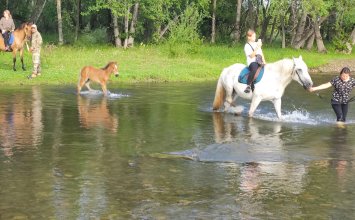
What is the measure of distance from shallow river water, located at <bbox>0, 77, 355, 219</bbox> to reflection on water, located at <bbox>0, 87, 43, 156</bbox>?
31 millimetres

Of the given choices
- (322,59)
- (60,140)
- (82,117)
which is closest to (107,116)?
(82,117)

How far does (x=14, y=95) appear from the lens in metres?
18.7

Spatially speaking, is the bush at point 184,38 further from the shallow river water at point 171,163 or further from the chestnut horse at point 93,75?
the shallow river water at point 171,163

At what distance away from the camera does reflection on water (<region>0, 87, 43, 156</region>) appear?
10883mm

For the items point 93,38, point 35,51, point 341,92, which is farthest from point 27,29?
point 93,38

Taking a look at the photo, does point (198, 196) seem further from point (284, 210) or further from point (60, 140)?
point (60, 140)

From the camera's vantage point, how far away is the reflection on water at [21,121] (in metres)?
10.9

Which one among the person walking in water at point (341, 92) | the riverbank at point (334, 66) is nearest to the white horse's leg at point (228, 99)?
the person walking in water at point (341, 92)

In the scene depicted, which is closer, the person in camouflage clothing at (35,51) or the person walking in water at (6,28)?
the person in camouflage clothing at (35,51)

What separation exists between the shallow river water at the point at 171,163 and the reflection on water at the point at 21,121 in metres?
0.03

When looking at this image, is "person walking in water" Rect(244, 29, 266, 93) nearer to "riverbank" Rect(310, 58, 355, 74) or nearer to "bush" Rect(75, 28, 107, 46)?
"riverbank" Rect(310, 58, 355, 74)

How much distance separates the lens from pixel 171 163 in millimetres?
9234

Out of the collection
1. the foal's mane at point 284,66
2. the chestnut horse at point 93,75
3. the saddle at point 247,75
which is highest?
the foal's mane at point 284,66

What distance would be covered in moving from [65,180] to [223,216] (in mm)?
2506
